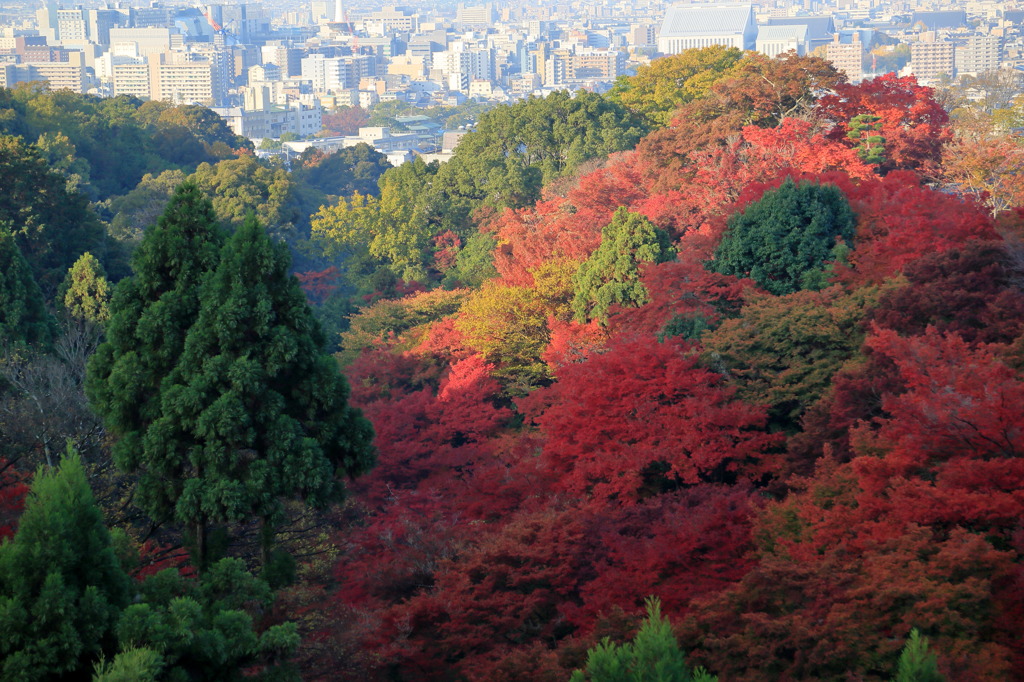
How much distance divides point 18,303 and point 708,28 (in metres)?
153

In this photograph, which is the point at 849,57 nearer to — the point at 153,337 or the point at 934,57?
the point at 934,57

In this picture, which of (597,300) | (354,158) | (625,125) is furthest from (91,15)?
(597,300)

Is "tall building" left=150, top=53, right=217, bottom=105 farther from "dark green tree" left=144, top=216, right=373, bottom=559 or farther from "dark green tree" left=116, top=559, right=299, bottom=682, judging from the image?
"dark green tree" left=116, top=559, right=299, bottom=682

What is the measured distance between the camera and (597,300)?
17.3 metres

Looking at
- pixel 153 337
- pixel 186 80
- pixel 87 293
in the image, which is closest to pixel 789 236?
pixel 153 337

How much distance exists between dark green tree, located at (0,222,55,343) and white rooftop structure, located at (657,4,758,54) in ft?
467

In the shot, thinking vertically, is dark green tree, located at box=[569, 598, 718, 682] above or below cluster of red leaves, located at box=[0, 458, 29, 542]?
above

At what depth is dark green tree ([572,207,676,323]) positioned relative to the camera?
17.1 meters

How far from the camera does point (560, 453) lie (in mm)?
12266

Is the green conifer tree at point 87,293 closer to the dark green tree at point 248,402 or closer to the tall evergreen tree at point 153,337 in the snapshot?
the tall evergreen tree at point 153,337

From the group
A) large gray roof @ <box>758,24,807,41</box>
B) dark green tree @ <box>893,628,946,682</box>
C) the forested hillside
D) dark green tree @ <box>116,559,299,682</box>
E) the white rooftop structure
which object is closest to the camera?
dark green tree @ <box>893,628,946,682</box>

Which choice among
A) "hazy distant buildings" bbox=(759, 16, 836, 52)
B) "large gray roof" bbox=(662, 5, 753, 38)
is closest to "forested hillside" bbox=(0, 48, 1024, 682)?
"hazy distant buildings" bbox=(759, 16, 836, 52)

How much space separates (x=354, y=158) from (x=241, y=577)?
169 ft

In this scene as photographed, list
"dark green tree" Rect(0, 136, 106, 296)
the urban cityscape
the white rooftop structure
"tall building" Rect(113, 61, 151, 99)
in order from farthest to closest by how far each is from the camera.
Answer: the white rooftop structure < "tall building" Rect(113, 61, 151, 99) < the urban cityscape < "dark green tree" Rect(0, 136, 106, 296)
